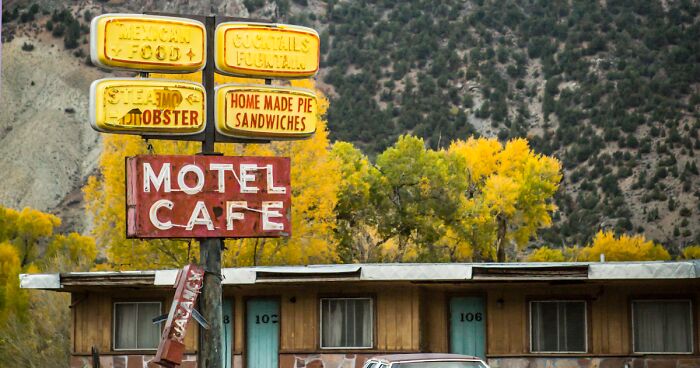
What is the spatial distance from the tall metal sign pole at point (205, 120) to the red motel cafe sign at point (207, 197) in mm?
17

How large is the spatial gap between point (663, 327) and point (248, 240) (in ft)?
95.2

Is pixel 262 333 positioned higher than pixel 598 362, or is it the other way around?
pixel 262 333

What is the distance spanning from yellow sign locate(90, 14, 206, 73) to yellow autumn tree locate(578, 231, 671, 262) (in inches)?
2331

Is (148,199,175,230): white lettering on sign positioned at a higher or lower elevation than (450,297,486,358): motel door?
higher

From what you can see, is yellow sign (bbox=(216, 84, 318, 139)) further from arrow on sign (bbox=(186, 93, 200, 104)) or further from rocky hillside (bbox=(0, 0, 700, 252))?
rocky hillside (bbox=(0, 0, 700, 252))

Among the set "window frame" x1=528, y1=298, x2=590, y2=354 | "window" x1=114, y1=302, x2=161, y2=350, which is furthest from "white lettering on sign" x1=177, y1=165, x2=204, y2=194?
"window frame" x1=528, y1=298, x2=590, y2=354

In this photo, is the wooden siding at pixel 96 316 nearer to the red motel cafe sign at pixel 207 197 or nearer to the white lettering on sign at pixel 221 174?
the red motel cafe sign at pixel 207 197

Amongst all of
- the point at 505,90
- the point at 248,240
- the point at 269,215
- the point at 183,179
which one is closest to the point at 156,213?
the point at 183,179

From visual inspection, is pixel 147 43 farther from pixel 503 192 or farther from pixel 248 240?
pixel 503 192

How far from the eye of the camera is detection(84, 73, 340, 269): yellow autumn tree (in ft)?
174

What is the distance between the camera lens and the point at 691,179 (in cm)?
9156

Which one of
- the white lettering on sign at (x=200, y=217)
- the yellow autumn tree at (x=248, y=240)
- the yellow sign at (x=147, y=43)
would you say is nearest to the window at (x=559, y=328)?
the white lettering on sign at (x=200, y=217)

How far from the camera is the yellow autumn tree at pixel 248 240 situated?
174 ft

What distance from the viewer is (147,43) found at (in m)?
22.5
